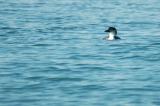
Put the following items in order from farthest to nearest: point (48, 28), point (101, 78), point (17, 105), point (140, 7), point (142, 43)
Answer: point (140, 7)
point (48, 28)
point (142, 43)
point (101, 78)
point (17, 105)

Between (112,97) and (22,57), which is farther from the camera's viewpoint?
(22,57)

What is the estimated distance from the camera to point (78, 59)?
67.9 ft

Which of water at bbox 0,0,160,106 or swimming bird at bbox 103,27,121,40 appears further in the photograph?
swimming bird at bbox 103,27,121,40

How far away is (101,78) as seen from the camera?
684 inches

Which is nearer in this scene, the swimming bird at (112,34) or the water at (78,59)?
the water at (78,59)

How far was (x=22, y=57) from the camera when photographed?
20.8 metres

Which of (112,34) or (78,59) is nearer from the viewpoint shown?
(78,59)

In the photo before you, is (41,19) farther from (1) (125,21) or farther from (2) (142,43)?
(2) (142,43)

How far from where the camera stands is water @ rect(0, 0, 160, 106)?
50.1ft

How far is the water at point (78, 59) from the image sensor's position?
1526cm

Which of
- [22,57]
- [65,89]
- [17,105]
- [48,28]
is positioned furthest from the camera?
[48,28]

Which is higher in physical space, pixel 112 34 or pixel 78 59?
pixel 112 34

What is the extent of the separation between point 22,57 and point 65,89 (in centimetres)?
521

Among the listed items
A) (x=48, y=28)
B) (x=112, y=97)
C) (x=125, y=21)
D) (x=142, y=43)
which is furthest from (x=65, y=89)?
(x=125, y=21)
